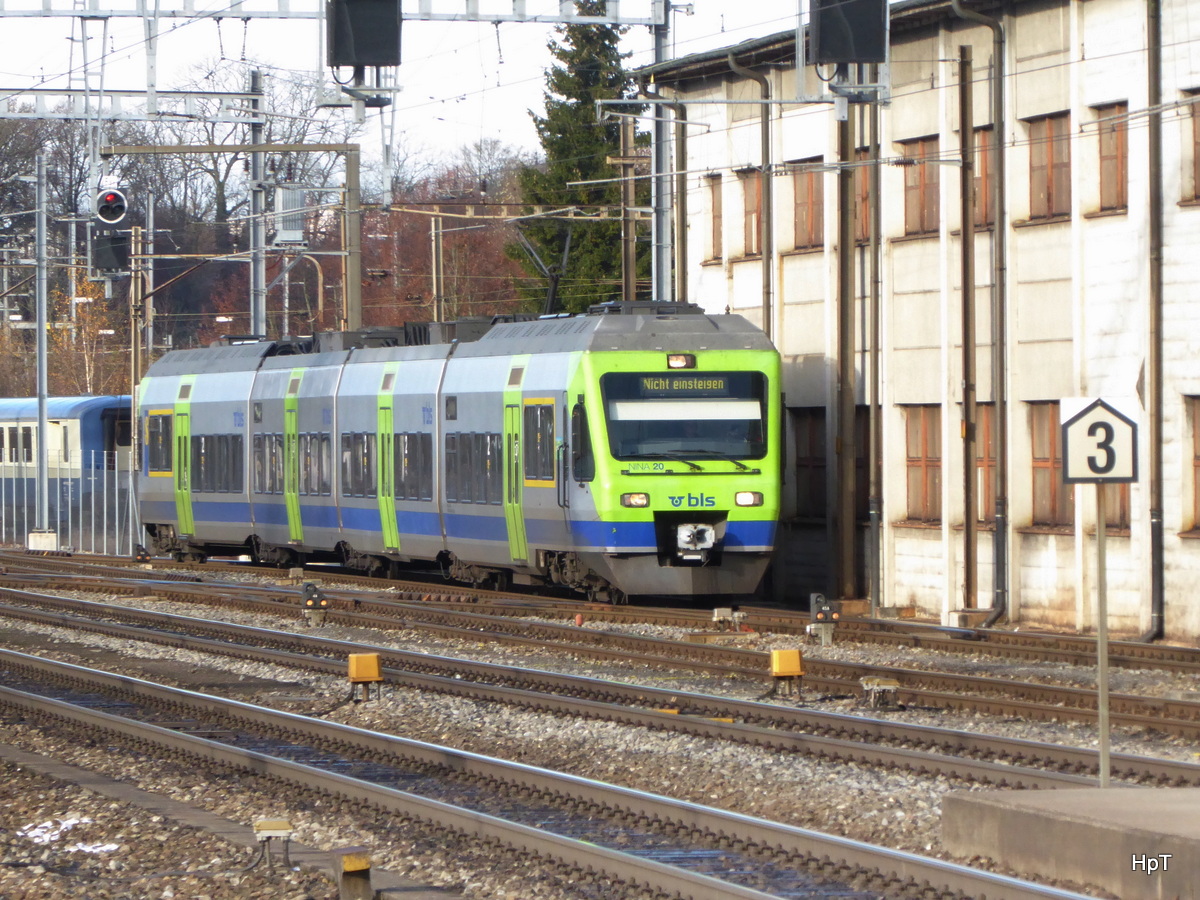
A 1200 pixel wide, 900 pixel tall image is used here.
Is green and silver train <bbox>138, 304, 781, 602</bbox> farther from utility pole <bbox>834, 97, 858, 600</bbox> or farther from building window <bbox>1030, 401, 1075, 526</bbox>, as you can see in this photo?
building window <bbox>1030, 401, 1075, 526</bbox>

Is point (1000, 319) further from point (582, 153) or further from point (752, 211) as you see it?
point (582, 153)

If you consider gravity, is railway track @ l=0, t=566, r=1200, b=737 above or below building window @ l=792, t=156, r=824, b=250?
below

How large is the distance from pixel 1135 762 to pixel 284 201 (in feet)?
118

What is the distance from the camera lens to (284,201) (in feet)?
147

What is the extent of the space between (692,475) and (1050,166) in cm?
574

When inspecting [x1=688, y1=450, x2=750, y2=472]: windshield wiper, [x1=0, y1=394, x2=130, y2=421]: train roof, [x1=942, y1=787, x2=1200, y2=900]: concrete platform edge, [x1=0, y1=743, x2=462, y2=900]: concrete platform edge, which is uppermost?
[x1=0, y1=394, x2=130, y2=421]: train roof

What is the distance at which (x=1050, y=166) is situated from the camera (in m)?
23.3

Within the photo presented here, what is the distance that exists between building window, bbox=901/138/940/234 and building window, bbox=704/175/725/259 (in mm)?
4525

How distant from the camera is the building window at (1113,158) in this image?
2203cm

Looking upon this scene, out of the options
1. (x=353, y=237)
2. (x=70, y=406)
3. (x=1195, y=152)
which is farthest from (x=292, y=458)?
(x=70, y=406)

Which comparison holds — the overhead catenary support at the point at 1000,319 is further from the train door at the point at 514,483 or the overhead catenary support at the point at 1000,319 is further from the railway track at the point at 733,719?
the railway track at the point at 733,719

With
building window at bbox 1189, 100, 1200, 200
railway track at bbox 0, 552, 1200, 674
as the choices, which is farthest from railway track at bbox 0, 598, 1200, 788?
building window at bbox 1189, 100, 1200, 200

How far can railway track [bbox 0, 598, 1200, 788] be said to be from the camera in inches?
433

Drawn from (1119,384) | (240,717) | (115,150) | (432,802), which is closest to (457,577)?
(115,150)
